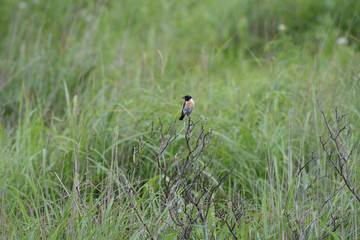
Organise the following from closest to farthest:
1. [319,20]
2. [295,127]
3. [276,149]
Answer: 1. [276,149]
2. [295,127]
3. [319,20]

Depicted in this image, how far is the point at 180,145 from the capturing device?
2934 mm

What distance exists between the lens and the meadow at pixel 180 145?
7.27ft

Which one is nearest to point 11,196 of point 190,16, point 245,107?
point 245,107

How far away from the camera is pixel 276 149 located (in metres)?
3.15

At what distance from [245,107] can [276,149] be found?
81 cm

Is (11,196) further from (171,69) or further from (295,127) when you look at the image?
(171,69)

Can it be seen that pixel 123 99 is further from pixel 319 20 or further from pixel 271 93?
pixel 319 20

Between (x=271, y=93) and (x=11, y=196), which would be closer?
(x=11, y=196)

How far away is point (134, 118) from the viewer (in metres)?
3.32

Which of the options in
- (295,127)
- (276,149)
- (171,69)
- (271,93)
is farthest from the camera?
(171,69)

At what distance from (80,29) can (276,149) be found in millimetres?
4116

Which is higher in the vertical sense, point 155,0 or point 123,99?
point 155,0

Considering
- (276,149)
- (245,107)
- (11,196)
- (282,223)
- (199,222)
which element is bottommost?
(11,196)

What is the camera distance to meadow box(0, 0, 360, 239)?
2215 mm
